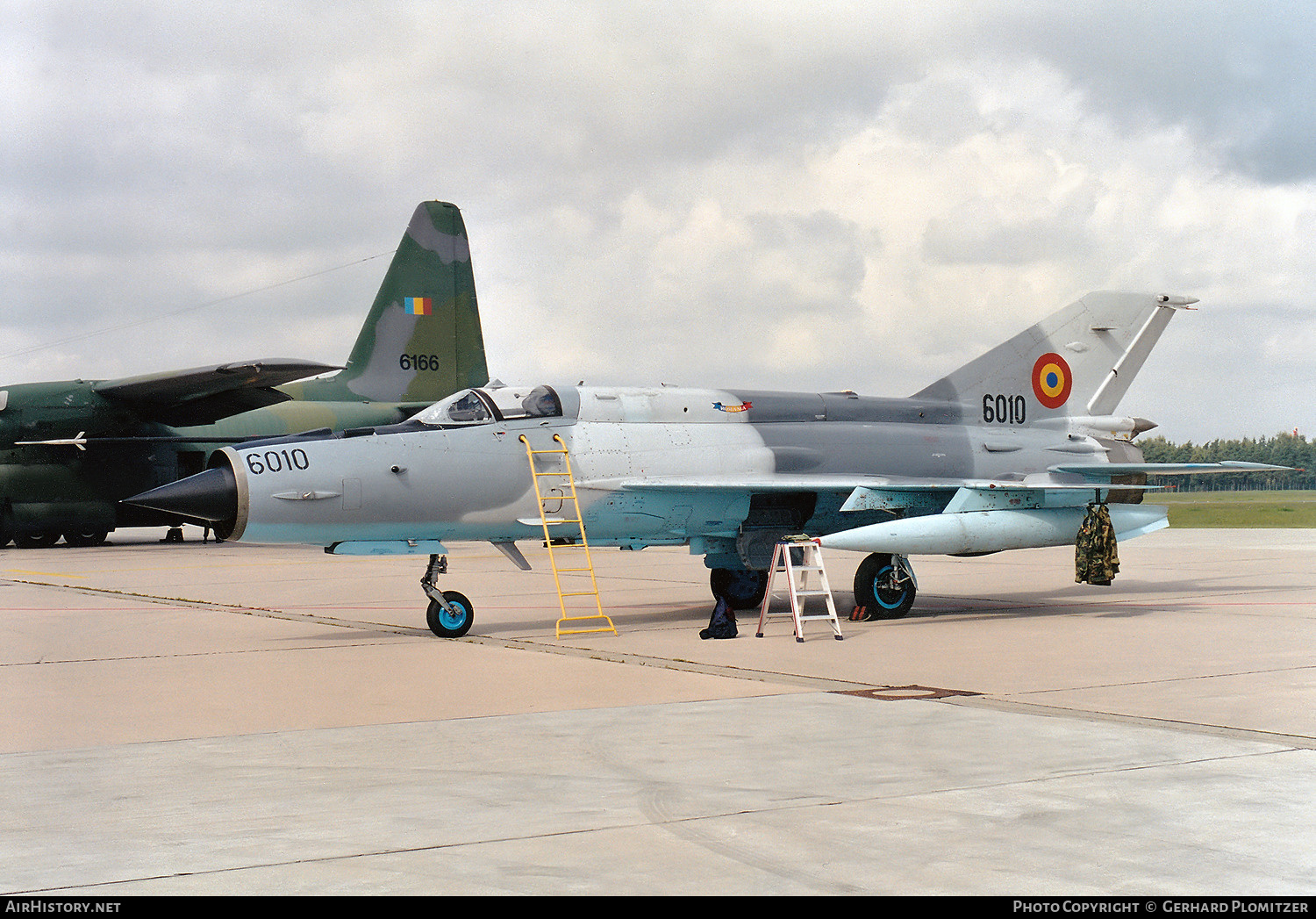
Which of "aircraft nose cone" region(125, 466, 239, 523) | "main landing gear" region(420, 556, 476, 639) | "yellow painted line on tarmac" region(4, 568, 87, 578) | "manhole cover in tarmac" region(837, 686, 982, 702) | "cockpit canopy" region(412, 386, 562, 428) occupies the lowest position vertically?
"manhole cover in tarmac" region(837, 686, 982, 702)

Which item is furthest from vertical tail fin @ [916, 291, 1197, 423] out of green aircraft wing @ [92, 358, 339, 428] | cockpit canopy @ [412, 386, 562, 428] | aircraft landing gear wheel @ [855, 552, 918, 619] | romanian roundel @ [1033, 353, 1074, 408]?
green aircraft wing @ [92, 358, 339, 428]

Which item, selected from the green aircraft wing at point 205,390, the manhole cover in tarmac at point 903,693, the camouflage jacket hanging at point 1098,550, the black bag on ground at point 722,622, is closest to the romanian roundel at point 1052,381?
the camouflage jacket hanging at point 1098,550

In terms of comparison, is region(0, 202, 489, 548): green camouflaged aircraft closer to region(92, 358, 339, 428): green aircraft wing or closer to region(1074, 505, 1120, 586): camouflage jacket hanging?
region(92, 358, 339, 428): green aircraft wing

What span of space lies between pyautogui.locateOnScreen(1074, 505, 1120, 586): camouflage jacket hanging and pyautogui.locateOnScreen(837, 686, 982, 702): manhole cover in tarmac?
5717 millimetres

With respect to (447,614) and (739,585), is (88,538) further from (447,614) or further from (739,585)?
(447,614)

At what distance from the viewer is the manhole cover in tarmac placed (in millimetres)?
8031

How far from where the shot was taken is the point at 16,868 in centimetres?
439

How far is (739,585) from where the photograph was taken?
14.7 meters

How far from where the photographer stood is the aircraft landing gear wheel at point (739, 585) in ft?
48.1

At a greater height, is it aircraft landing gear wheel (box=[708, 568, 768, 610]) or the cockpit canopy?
the cockpit canopy

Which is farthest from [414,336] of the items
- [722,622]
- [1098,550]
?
[722,622]
